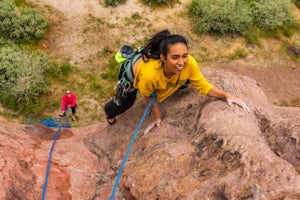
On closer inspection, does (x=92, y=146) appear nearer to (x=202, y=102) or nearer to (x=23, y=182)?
(x=23, y=182)

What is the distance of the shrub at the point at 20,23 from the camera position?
11.7 metres

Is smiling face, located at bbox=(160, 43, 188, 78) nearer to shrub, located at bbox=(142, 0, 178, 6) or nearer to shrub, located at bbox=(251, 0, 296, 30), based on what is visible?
shrub, located at bbox=(142, 0, 178, 6)

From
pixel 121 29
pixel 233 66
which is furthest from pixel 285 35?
pixel 121 29

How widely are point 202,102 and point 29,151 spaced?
305 cm

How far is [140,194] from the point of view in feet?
12.8

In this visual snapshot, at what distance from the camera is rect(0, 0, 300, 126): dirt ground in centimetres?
1196

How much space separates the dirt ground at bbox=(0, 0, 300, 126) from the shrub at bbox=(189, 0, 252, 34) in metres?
0.38

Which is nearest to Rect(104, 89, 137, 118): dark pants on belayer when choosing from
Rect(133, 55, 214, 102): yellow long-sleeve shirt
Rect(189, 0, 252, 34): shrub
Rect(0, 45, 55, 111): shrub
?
Rect(133, 55, 214, 102): yellow long-sleeve shirt

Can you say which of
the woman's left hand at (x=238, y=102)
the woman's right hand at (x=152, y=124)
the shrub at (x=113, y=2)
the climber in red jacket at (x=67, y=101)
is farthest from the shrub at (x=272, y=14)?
the woman's right hand at (x=152, y=124)

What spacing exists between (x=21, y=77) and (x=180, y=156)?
8389 mm

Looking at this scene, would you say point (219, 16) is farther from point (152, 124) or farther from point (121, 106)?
point (152, 124)

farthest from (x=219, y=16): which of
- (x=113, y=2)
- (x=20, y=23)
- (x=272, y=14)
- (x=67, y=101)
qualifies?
(x=20, y=23)

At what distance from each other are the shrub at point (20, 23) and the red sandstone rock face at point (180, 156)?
6.60 meters

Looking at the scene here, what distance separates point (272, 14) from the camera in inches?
547
